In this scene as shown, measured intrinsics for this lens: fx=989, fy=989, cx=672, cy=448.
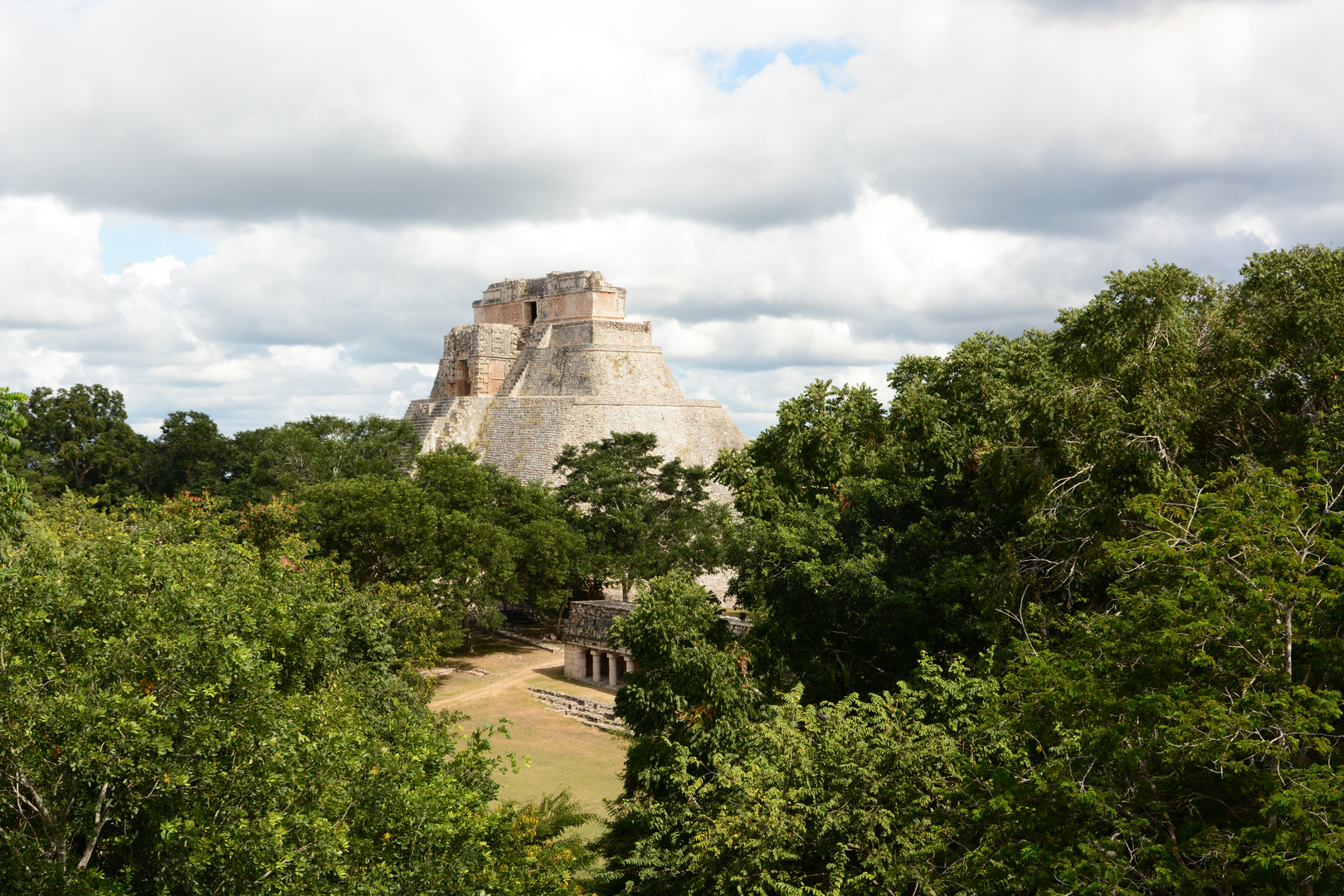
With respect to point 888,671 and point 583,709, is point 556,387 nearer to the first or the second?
point 583,709

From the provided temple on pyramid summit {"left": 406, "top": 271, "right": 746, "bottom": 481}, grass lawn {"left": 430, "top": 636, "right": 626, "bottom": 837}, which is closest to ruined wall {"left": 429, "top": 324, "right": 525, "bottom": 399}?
temple on pyramid summit {"left": 406, "top": 271, "right": 746, "bottom": 481}

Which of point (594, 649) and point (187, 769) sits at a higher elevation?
point (187, 769)

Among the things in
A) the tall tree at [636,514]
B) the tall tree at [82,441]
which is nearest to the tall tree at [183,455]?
the tall tree at [82,441]

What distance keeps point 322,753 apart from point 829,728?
17.3 feet

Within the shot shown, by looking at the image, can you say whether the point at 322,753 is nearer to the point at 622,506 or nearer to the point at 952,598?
the point at 952,598

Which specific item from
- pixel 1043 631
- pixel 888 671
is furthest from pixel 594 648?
pixel 1043 631

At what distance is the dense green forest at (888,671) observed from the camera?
743 cm

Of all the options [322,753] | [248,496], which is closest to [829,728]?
[322,753]

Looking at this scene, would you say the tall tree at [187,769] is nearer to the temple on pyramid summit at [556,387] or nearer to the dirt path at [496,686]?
the dirt path at [496,686]

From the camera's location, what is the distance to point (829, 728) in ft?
35.2

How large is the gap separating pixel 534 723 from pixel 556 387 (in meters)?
22.3

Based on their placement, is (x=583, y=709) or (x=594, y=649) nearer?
(x=583, y=709)

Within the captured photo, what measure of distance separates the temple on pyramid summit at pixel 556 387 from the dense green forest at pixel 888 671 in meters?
23.2

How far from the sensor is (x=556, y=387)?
146ft
